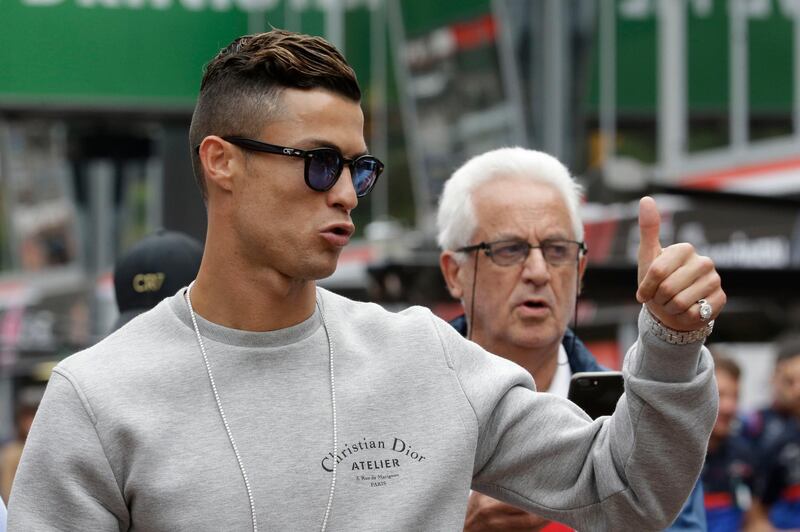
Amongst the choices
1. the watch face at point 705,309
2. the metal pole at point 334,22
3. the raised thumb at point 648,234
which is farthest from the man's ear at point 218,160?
the metal pole at point 334,22

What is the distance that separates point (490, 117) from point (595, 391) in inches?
588

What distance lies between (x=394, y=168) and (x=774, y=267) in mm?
18244

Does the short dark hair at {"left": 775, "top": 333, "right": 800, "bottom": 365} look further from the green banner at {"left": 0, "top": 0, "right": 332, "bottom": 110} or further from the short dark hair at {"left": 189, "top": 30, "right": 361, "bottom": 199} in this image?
the short dark hair at {"left": 189, "top": 30, "right": 361, "bottom": 199}

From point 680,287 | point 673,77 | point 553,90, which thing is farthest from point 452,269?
point 553,90

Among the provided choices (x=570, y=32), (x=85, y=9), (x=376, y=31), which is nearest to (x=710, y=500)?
(x=85, y=9)

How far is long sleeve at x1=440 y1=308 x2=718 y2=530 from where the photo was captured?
2.50 meters

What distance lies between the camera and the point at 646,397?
2496mm

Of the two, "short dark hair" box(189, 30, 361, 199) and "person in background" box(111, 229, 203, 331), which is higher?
"short dark hair" box(189, 30, 361, 199)

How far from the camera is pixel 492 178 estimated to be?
4148 mm

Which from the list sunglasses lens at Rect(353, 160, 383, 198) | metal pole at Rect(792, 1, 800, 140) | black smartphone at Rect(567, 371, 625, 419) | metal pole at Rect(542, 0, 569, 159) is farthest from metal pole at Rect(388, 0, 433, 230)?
sunglasses lens at Rect(353, 160, 383, 198)

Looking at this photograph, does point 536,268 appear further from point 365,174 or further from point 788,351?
point 788,351

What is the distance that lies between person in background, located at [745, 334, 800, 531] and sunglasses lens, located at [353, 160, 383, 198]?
6509 millimetres

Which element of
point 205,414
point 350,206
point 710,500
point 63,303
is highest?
point 350,206

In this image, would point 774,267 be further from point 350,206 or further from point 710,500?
point 350,206
